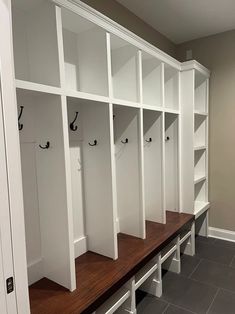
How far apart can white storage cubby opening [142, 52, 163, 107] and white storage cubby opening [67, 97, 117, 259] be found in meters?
0.90

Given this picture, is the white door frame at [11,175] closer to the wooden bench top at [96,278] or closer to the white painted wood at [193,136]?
the wooden bench top at [96,278]

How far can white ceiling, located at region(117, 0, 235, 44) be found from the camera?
Result: 7.88ft

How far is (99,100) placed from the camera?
1.69 m

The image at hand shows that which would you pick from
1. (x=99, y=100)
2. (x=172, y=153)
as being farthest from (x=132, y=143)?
(x=172, y=153)

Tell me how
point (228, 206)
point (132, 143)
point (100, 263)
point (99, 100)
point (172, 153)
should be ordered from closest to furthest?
point (99, 100) → point (100, 263) → point (132, 143) → point (172, 153) → point (228, 206)

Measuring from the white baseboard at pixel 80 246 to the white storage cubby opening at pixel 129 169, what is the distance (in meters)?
0.46

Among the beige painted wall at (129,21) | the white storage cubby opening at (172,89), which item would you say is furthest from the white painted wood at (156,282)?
the beige painted wall at (129,21)

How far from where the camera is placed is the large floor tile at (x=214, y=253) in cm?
282

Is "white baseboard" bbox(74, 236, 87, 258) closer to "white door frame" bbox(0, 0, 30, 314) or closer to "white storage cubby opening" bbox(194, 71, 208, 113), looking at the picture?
"white door frame" bbox(0, 0, 30, 314)

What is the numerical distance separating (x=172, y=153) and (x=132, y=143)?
0.90 m

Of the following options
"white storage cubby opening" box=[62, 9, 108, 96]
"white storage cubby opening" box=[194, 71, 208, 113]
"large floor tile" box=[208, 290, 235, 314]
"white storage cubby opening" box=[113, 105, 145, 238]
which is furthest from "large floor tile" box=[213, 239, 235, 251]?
"white storage cubby opening" box=[62, 9, 108, 96]

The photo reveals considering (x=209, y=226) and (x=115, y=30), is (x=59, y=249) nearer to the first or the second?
(x=115, y=30)

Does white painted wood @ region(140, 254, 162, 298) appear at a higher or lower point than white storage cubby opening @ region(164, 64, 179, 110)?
lower

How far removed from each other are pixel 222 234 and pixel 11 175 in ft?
10.4
